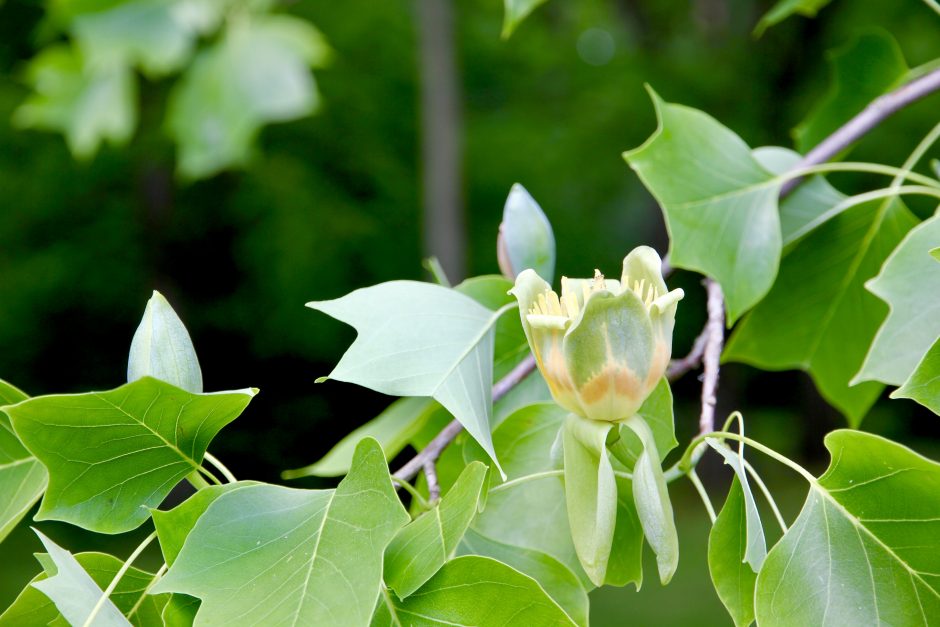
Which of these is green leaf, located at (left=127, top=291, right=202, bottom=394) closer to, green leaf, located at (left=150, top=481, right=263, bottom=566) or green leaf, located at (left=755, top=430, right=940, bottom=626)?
green leaf, located at (left=150, top=481, right=263, bottom=566)

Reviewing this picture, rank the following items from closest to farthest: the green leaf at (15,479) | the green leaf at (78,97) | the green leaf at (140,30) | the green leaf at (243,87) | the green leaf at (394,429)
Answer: the green leaf at (15,479), the green leaf at (394,429), the green leaf at (140,30), the green leaf at (243,87), the green leaf at (78,97)

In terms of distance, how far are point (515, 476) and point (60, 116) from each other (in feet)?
7.10

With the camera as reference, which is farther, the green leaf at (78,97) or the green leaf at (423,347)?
the green leaf at (78,97)

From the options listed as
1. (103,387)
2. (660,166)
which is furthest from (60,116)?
(103,387)

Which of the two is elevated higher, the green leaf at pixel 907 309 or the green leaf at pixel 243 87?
the green leaf at pixel 907 309

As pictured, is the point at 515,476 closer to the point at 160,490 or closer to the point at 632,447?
the point at 632,447

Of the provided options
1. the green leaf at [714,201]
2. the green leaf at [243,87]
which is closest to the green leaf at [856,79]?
the green leaf at [714,201]

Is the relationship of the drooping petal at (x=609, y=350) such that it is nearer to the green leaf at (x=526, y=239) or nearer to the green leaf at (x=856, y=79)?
the green leaf at (x=526, y=239)

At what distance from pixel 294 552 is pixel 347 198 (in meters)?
5.64

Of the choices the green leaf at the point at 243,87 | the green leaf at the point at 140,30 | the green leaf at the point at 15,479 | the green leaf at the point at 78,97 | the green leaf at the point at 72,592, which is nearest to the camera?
the green leaf at the point at 72,592

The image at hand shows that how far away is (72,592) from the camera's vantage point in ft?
1.44

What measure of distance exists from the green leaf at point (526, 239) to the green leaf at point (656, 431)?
0.16 metres

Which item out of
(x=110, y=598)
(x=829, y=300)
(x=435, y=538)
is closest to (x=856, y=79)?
(x=829, y=300)

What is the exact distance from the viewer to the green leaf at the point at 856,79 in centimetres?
85
